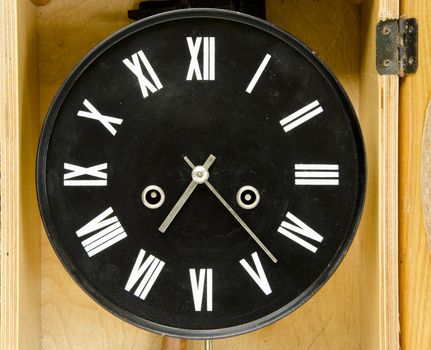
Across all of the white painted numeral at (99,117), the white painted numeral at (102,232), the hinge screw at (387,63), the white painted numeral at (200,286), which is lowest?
the white painted numeral at (200,286)

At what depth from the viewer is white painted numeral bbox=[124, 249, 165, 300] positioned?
1263mm

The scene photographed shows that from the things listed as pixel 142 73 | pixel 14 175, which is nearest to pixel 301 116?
pixel 142 73

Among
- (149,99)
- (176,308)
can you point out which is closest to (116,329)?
(176,308)

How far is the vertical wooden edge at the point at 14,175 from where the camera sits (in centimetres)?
126

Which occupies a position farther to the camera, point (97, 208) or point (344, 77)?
point (344, 77)

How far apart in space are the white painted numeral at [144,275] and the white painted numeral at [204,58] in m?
0.37

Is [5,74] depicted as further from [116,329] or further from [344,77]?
[344,77]

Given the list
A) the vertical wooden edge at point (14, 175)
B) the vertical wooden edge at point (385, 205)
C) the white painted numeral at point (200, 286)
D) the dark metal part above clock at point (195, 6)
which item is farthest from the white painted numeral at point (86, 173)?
the vertical wooden edge at point (385, 205)

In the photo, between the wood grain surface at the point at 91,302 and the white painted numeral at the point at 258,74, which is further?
the wood grain surface at the point at 91,302

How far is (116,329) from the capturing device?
59.8 inches

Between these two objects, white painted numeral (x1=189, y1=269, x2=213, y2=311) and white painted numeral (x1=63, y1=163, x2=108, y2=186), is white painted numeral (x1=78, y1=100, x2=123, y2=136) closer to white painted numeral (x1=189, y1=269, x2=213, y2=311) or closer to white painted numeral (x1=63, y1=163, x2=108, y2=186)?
white painted numeral (x1=63, y1=163, x2=108, y2=186)

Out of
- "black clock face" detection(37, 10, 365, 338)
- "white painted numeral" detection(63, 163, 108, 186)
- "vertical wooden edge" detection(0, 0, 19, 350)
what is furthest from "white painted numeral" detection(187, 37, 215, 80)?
"vertical wooden edge" detection(0, 0, 19, 350)

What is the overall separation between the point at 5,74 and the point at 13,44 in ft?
0.22

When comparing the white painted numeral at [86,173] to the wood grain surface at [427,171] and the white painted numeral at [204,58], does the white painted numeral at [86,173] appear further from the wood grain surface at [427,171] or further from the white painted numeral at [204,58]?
the wood grain surface at [427,171]
